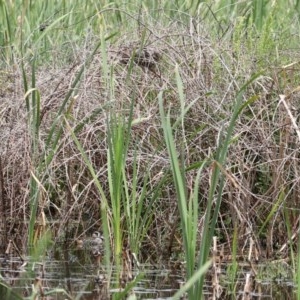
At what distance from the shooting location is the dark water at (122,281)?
391 centimetres

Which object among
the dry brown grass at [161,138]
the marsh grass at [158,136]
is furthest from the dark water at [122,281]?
the dry brown grass at [161,138]

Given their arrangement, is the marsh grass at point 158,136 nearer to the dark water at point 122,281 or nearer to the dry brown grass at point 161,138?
the dry brown grass at point 161,138

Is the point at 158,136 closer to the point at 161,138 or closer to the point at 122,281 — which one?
the point at 161,138

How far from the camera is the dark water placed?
12.8 feet

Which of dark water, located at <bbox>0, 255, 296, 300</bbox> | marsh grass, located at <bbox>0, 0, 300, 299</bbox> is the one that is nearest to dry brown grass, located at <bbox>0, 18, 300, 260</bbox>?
marsh grass, located at <bbox>0, 0, 300, 299</bbox>

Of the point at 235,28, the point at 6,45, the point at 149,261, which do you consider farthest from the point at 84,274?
the point at 6,45

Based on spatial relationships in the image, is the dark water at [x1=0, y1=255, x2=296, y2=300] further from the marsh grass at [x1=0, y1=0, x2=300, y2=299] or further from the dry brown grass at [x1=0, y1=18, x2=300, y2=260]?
the dry brown grass at [x1=0, y1=18, x2=300, y2=260]

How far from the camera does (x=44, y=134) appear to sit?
5.09 metres

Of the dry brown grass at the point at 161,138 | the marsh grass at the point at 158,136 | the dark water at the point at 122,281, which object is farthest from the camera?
the dry brown grass at the point at 161,138

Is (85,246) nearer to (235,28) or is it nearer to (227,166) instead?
(227,166)

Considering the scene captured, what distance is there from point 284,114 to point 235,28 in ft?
2.85

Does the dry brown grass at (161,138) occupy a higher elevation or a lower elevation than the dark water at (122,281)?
higher

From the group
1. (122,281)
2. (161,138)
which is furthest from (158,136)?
(122,281)

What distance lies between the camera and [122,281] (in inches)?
158
